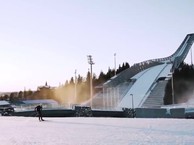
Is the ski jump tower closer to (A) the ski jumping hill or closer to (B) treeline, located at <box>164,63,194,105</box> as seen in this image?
(A) the ski jumping hill

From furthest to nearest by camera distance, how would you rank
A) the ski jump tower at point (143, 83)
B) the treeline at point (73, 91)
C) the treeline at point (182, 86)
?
the treeline at point (73, 91) < the treeline at point (182, 86) < the ski jump tower at point (143, 83)

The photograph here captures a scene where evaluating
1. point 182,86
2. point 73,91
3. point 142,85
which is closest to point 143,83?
point 142,85

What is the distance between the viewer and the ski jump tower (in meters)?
61.9

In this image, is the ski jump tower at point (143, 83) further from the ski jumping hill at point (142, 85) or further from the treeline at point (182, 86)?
the treeline at point (182, 86)

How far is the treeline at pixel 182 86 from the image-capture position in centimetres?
6510

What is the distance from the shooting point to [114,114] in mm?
47000

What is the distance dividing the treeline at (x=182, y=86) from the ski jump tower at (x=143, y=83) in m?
1.09

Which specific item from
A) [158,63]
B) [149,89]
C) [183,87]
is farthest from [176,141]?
[158,63]

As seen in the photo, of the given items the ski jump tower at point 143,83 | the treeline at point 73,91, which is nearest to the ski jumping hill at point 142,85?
the ski jump tower at point 143,83

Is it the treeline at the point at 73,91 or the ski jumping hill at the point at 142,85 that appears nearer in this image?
the ski jumping hill at the point at 142,85

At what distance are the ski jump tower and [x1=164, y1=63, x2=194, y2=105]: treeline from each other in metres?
1.09

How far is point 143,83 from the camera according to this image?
227ft

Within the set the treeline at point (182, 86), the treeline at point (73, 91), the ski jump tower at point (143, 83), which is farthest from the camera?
the treeline at point (73, 91)

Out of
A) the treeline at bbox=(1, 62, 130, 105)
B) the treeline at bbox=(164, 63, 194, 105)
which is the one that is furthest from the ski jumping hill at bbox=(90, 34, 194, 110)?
the treeline at bbox=(1, 62, 130, 105)
